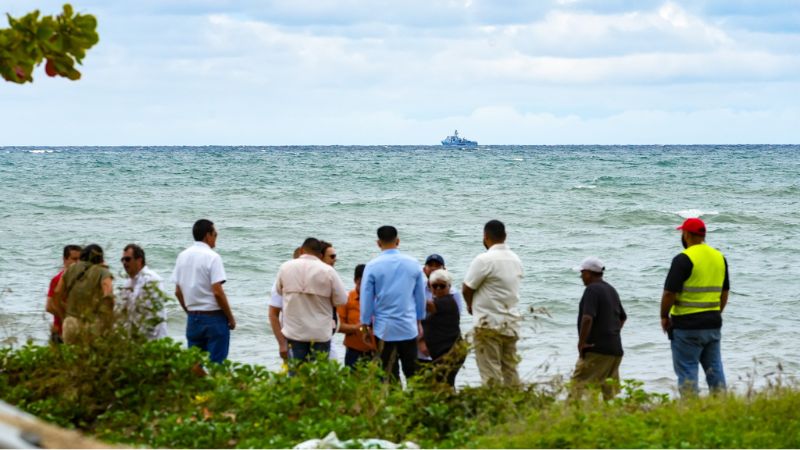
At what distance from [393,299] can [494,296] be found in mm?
928

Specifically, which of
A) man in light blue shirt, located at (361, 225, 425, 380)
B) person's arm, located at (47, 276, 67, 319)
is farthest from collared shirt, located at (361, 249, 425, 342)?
person's arm, located at (47, 276, 67, 319)

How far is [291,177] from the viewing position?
57969 millimetres

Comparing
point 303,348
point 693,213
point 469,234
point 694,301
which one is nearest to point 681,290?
point 694,301

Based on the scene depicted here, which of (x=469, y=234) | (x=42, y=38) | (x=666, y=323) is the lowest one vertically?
(x=469, y=234)

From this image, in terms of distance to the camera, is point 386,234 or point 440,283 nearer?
point 386,234

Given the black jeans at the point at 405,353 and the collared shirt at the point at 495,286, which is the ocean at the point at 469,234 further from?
the black jeans at the point at 405,353

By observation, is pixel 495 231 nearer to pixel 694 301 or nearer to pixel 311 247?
pixel 311 247

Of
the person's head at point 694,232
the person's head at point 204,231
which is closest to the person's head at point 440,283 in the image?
the person's head at point 204,231

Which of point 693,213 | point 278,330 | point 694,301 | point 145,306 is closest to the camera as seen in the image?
point 145,306

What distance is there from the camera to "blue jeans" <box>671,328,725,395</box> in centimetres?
908

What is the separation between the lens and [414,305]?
355 inches

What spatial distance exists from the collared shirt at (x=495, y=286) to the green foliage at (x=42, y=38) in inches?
171

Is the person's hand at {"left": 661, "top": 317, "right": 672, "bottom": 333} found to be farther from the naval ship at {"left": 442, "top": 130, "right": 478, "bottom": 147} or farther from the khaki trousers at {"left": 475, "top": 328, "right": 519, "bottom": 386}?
the naval ship at {"left": 442, "top": 130, "right": 478, "bottom": 147}

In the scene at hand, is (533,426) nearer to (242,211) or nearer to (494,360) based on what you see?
(494,360)
